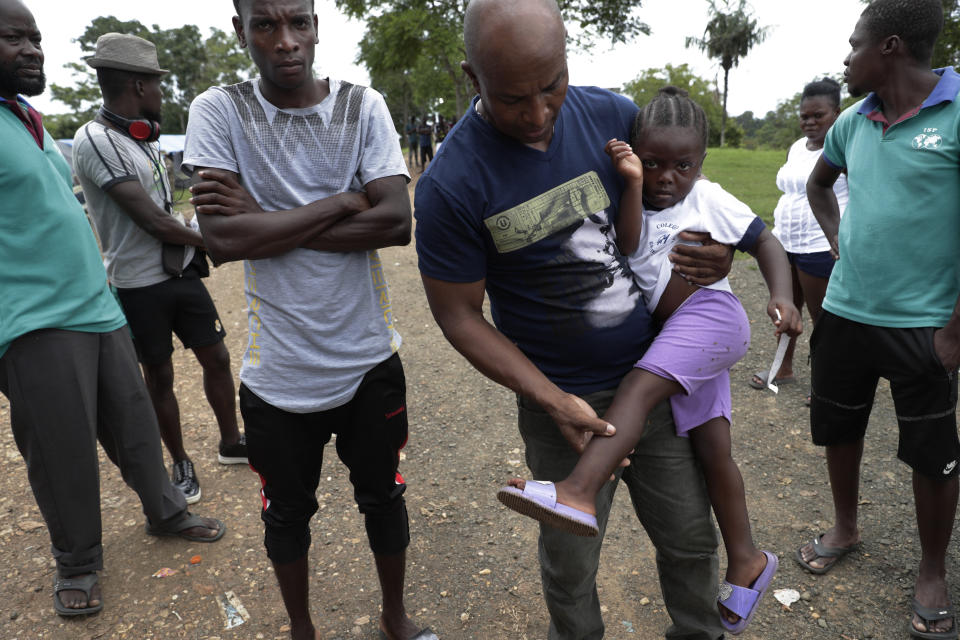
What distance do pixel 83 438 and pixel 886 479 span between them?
4163mm

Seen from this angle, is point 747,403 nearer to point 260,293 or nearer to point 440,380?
point 440,380

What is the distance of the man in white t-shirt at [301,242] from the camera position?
208 centimetres

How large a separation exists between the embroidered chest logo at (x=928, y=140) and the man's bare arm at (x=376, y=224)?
6.31 ft

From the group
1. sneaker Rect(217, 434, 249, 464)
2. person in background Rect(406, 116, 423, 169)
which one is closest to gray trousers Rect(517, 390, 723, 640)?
sneaker Rect(217, 434, 249, 464)

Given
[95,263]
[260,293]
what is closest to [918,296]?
[260,293]

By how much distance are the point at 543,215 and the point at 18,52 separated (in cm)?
238

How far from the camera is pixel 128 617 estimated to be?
291cm

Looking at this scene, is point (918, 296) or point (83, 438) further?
point (83, 438)

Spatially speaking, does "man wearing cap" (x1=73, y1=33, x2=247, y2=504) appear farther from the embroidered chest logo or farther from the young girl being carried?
the embroidered chest logo

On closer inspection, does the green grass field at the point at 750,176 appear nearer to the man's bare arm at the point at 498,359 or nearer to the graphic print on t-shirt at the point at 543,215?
the graphic print on t-shirt at the point at 543,215

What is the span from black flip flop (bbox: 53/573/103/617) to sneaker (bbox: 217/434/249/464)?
1.22 m

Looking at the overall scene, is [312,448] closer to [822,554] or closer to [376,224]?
[376,224]

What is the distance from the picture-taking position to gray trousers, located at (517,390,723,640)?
2.04m

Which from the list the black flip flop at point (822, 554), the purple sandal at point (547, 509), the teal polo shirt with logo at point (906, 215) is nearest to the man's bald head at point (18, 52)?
the purple sandal at point (547, 509)
